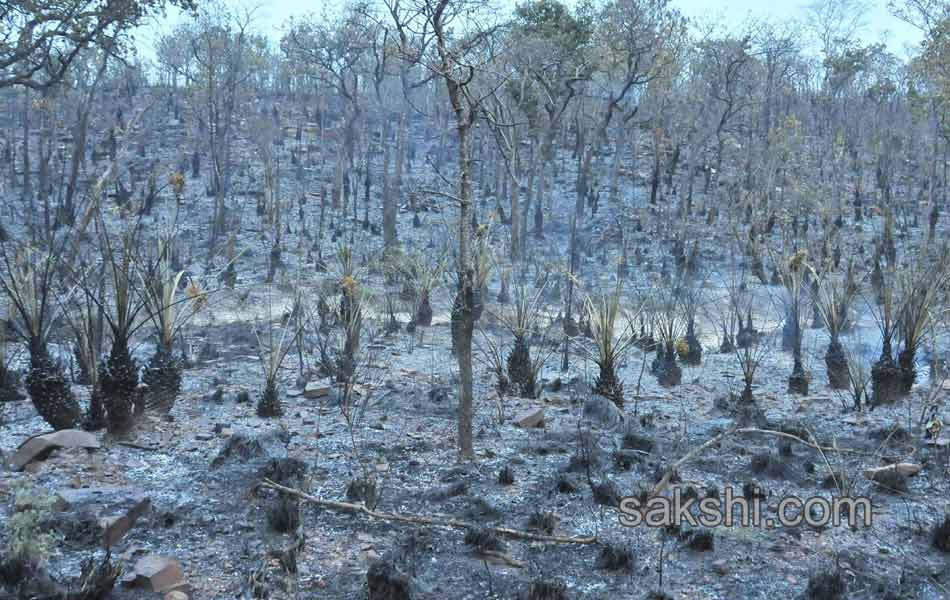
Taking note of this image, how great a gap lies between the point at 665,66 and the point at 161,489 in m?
22.3

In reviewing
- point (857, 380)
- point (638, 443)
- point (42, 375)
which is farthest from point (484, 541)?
point (857, 380)

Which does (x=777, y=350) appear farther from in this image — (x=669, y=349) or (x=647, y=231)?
(x=647, y=231)

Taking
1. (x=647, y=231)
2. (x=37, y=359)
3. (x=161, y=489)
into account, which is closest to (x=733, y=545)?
(x=161, y=489)

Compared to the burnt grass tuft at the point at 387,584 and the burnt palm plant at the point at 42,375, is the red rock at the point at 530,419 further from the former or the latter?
the burnt palm plant at the point at 42,375

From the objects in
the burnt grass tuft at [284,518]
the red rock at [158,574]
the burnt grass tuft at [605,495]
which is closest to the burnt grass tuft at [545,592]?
the burnt grass tuft at [605,495]

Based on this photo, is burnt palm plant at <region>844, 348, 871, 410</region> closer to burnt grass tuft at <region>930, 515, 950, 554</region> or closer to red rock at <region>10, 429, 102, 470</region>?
burnt grass tuft at <region>930, 515, 950, 554</region>

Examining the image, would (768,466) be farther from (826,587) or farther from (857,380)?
(857,380)

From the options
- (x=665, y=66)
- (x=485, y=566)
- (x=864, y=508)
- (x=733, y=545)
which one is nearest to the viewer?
(x=485, y=566)

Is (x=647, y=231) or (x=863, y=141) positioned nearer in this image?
(x=647, y=231)

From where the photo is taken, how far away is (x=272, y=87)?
141 ft

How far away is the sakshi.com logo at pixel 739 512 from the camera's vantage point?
4.19m

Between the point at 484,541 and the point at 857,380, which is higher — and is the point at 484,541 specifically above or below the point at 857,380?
below

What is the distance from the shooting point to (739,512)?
4480 millimetres

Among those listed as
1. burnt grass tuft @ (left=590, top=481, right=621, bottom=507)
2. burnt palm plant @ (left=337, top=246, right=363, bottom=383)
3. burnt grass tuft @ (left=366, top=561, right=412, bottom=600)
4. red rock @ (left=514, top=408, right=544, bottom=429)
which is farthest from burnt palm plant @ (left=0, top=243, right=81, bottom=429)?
burnt grass tuft @ (left=590, top=481, right=621, bottom=507)
